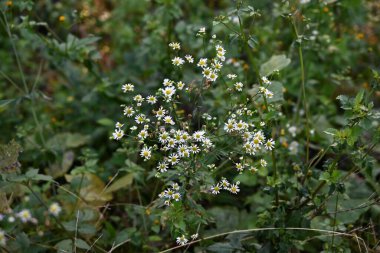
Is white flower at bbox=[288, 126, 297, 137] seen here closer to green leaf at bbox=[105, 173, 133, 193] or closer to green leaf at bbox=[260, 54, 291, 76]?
green leaf at bbox=[260, 54, 291, 76]

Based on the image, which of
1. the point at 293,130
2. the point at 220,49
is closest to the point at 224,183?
the point at 220,49

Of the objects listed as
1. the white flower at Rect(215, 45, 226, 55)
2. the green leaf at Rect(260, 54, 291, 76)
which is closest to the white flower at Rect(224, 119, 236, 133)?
the white flower at Rect(215, 45, 226, 55)

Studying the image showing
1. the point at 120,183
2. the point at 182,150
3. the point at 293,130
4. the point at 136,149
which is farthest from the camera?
the point at 293,130

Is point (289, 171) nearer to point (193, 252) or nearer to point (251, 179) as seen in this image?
point (251, 179)

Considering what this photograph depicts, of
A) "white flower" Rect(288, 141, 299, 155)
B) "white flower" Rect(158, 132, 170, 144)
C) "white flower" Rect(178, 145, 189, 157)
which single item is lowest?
"white flower" Rect(288, 141, 299, 155)

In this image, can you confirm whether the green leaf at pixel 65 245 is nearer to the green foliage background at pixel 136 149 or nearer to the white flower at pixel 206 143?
the green foliage background at pixel 136 149

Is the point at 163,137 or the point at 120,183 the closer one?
the point at 163,137

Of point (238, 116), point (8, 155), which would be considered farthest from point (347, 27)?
point (8, 155)

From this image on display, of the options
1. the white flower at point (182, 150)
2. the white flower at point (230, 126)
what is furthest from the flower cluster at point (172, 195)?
the white flower at point (230, 126)

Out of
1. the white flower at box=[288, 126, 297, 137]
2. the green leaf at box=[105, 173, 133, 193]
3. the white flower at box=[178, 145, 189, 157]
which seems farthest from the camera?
Answer: the white flower at box=[288, 126, 297, 137]

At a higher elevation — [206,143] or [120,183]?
[206,143]

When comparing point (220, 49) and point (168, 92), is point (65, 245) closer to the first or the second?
point (168, 92)

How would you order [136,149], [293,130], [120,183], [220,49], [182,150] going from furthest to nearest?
[293,130] → [120,183] → [136,149] → [220,49] → [182,150]

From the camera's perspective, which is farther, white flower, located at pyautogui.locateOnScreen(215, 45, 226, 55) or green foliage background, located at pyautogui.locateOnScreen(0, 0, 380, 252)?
green foliage background, located at pyautogui.locateOnScreen(0, 0, 380, 252)
